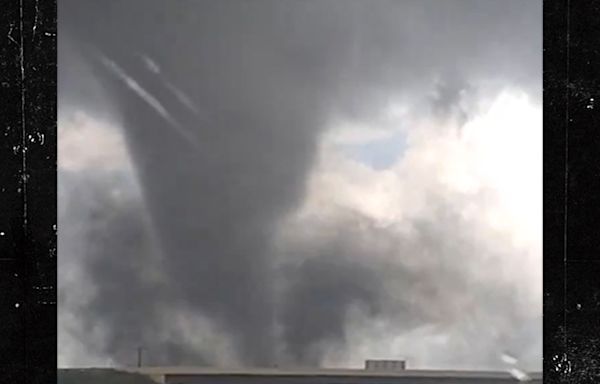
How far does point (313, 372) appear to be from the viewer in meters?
1.88

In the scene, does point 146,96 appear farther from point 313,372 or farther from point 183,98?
point 313,372

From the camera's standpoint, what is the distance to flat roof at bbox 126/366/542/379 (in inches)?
73.6

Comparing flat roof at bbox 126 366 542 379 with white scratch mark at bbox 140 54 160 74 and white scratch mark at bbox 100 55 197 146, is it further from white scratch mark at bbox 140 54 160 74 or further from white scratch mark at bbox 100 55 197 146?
white scratch mark at bbox 140 54 160 74

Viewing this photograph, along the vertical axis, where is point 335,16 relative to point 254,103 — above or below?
above

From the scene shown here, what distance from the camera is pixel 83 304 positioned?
1872 millimetres
